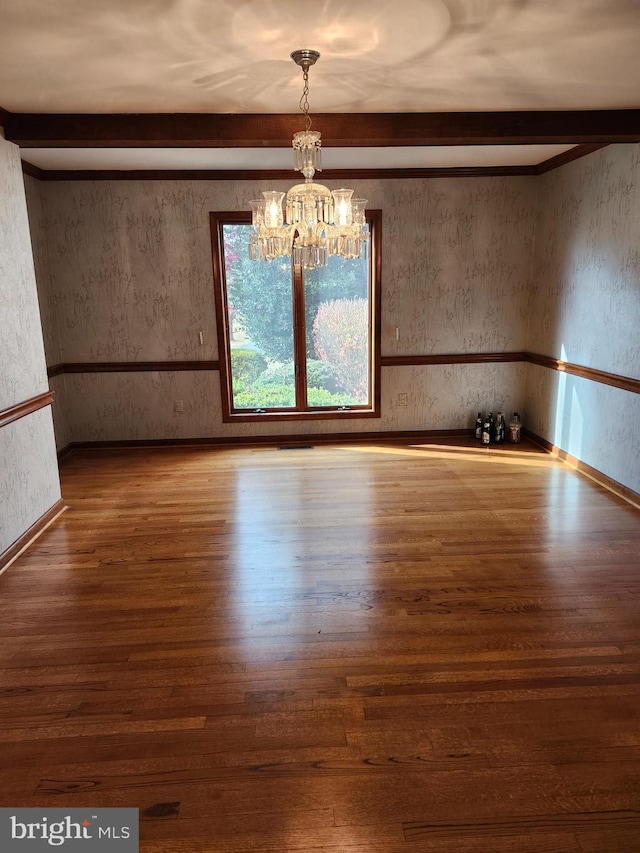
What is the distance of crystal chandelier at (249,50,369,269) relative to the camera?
2.94m

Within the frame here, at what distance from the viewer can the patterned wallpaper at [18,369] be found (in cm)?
338

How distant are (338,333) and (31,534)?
10.9 feet

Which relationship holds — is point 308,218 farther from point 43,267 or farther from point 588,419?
point 43,267

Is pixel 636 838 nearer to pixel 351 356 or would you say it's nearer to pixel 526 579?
pixel 526 579

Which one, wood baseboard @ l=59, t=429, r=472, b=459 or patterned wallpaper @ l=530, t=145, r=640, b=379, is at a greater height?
patterned wallpaper @ l=530, t=145, r=640, b=379

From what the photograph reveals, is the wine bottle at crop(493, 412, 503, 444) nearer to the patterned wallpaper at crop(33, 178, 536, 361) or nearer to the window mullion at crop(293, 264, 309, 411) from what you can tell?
the patterned wallpaper at crop(33, 178, 536, 361)

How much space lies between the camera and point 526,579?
3049 millimetres

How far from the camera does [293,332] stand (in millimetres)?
5730

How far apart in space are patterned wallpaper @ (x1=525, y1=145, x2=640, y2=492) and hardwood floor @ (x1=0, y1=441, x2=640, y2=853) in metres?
0.64

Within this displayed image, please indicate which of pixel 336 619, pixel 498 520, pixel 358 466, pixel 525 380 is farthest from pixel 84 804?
pixel 525 380

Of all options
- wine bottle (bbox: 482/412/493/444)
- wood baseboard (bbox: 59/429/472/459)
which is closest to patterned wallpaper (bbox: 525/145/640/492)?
wine bottle (bbox: 482/412/493/444)

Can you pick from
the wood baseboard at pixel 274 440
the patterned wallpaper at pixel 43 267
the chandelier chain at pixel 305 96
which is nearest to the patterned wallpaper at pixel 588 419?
the wood baseboard at pixel 274 440

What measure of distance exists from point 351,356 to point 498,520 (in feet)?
8.43

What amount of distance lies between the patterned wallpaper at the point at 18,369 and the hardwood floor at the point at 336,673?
30 cm
